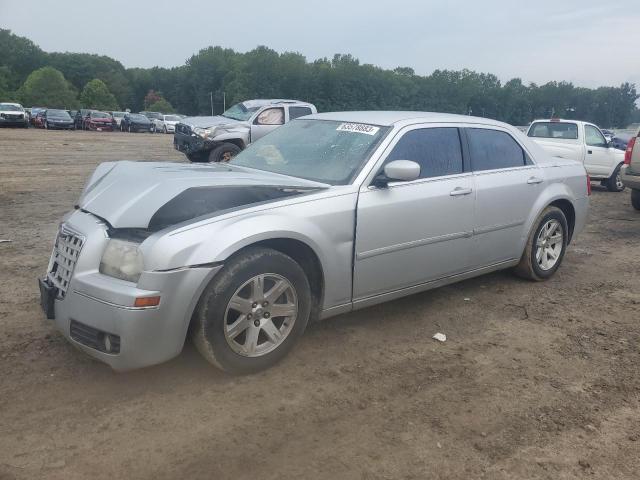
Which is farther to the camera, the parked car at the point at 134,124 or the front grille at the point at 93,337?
the parked car at the point at 134,124

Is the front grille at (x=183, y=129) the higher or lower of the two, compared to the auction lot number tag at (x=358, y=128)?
lower

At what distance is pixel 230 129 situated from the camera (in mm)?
12430

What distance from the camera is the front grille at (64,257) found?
3082 millimetres

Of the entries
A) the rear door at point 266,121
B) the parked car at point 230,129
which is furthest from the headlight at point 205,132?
the rear door at point 266,121

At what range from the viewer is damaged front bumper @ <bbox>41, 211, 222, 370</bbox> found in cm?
285

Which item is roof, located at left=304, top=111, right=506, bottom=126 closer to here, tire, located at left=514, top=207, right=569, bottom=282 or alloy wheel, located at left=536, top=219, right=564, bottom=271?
tire, located at left=514, top=207, right=569, bottom=282

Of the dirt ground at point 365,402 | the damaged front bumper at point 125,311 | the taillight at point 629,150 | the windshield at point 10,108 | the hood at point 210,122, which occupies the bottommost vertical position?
the dirt ground at point 365,402

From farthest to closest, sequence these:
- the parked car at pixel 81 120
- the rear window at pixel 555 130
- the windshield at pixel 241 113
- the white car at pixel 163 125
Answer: the white car at pixel 163 125
the parked car at pixel 81 120
the windshield at pixel 241 113
the rear window at pixel 555 130

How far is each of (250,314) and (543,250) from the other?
3.40 metres

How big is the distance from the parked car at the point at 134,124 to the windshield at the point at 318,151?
130 ft

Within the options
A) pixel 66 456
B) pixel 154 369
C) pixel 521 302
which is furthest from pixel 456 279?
pixel 66 456

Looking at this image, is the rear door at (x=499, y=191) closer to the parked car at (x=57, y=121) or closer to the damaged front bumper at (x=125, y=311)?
the damaged front bumper at (x=125, y=311)

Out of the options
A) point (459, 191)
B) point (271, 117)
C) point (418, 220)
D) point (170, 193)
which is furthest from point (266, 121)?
point (170, 193)

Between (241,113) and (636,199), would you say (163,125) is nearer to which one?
(241,113)
